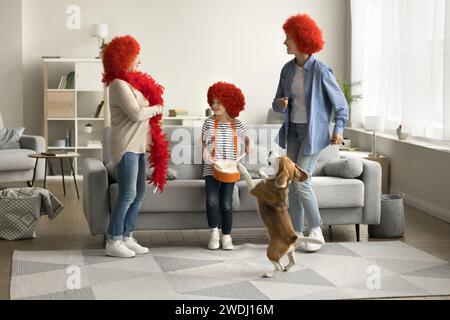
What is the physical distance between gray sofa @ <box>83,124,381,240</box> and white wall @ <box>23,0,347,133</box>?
3.59m

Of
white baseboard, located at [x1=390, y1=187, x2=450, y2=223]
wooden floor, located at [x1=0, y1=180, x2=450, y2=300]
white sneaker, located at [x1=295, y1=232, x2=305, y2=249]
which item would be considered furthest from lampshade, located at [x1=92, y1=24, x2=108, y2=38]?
white sneaker, located at [x1=295, y1=232, x2=305, y2=249]

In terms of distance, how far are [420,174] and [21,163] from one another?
3.93m

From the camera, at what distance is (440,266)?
4.68 metres

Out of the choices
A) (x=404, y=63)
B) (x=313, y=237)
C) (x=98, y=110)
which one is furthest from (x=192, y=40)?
(x=313, y=237)

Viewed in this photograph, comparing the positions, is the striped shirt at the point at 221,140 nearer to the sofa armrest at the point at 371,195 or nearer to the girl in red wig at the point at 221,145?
the girl in red wig at the point at 221,145

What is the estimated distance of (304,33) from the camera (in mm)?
4824

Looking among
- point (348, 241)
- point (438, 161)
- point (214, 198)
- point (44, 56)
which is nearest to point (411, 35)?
point (438, 161)

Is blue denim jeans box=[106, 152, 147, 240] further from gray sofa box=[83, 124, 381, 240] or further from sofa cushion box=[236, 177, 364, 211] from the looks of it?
sofa cushion box=[236, 177, 364, 211]

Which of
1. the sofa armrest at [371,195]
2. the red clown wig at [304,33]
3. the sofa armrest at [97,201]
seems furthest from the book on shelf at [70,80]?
the red clown wig at [304,33]

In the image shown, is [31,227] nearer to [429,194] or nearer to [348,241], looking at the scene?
[348,241]

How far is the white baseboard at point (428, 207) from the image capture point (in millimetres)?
6238

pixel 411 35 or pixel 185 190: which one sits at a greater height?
pixel 411 35

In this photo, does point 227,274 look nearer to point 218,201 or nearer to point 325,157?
point 218,201
